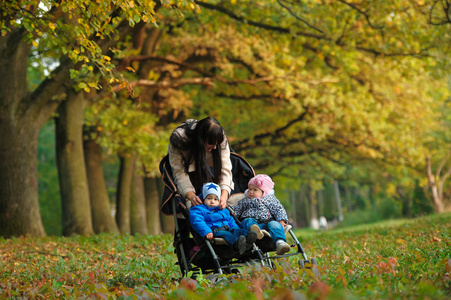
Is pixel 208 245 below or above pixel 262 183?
below

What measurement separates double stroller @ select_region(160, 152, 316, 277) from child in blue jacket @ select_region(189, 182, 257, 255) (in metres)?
0.10

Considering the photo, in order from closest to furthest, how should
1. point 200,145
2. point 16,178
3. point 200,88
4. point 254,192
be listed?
point 254,192 < point 200,145 < point 16,178 < point 200,88

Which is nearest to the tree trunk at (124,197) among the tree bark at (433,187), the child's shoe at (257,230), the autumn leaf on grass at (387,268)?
the child's shoe at (257,230)

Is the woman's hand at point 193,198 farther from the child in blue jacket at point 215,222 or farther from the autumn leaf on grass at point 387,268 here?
the autumn leaf on grass at point 387,268

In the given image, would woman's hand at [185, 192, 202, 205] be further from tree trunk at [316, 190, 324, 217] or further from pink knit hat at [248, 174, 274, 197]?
tree trunk at [316, 190, 324, 217]

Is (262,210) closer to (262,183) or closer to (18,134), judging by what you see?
(262,183)

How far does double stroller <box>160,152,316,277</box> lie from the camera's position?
18.3 feet

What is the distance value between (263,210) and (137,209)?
13.8m

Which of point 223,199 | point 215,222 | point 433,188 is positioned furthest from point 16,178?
point 433,188

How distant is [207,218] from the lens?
577cm

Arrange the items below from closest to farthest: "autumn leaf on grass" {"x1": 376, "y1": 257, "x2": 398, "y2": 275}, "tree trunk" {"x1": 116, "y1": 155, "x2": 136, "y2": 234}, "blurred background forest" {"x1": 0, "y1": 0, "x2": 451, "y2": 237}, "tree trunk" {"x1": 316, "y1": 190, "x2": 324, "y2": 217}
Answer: "autumn leaf on grass" {"x1": 376, "y1": 257, "x2": 398, "y2": 275} → "blurred background forest" {"x1": 0, "y1": 0, "x2": 451, "y2": 237} → "tree trunk" {"x1": 116, "y1": 155, "x2": 136, "y2": 234} → "tree trunk" {"x1": 316, "y1": 190, "x2": 324, "y2": 217}

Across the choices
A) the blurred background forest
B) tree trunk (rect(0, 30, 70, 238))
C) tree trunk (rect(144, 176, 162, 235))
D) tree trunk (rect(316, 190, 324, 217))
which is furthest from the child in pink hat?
tree trunk (rect(316, 190, 324, 217))

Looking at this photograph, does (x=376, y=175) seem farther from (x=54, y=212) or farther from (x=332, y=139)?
(x=54, y=212)

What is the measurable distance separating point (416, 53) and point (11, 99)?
426 inches
